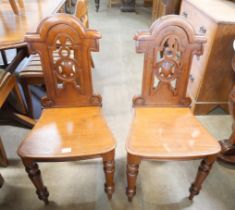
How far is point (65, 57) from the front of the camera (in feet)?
3.74

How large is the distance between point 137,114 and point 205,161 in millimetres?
442

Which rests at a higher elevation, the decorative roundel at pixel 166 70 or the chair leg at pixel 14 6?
the chair leg at pixel 14 6

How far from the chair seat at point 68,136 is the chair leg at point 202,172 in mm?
495

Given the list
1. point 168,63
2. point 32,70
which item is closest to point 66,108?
point 32,70

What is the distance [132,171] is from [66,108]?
538 mm

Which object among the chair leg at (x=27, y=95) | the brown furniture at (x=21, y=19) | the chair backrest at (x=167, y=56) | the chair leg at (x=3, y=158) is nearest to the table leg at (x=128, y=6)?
the brown furniture at (x=21, y=19)

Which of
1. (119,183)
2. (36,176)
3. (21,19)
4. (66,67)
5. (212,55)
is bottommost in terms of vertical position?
(119,183)

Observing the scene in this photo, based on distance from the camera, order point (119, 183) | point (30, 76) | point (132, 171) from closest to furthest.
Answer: point (132, 171), point (119, 183), point (30, 76)

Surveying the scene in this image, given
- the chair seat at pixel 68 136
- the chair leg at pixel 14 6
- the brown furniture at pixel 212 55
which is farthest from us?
the chair leg at pixel 14 6

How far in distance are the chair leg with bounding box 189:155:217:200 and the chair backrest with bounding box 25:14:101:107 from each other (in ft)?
2.22

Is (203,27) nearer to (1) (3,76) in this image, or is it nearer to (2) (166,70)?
(2) (166,70)

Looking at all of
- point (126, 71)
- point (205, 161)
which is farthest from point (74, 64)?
point (126, 71)

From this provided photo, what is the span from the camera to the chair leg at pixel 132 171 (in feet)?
3.41

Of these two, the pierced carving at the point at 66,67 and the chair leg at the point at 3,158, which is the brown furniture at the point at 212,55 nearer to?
the pierced carving at the point at 66,67
